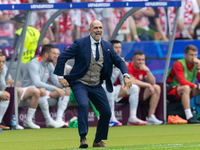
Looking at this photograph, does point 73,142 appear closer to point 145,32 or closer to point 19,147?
point 19,147

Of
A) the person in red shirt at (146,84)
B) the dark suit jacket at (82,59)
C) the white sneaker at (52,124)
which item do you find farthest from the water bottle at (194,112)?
the dark suit jacket at (82,59)

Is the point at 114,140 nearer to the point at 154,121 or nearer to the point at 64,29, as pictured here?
the point at 154,121

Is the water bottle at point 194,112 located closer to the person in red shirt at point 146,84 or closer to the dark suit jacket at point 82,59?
the person in red shirt at point 146,84

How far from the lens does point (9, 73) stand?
9875 millimetres

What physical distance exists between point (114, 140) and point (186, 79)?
3933mm

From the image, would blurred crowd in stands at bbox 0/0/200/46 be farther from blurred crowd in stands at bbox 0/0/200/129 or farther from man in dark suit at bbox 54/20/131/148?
man in dark suit at bbox 54/20/131/148

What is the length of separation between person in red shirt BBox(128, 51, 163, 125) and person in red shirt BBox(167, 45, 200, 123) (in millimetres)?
448

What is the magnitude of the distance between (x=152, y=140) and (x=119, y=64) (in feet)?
4.41

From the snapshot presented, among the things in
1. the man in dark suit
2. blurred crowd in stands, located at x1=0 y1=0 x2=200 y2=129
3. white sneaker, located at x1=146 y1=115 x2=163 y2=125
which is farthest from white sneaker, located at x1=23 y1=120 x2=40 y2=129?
the man in dark suit

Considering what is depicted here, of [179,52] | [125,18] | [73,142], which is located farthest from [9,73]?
[179,52]

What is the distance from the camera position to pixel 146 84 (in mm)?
10016

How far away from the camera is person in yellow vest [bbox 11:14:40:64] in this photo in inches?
380

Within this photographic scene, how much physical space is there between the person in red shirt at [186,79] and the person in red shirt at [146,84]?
448 millimetres

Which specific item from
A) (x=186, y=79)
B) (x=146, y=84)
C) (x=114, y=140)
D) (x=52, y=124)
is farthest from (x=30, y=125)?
(x=186, y=79)
